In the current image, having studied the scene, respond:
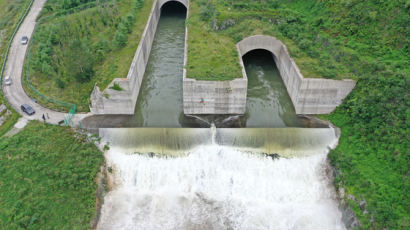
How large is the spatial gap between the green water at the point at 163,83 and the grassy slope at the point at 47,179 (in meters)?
6.75

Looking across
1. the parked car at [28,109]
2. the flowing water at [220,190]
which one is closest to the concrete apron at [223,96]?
the flowing water at [220,190]

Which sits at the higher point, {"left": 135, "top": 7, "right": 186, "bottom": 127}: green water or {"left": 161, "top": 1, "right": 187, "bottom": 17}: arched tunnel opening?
{"left": 161, "top": 1, "right": 187, "bottom": 17}: arched tunnel opening

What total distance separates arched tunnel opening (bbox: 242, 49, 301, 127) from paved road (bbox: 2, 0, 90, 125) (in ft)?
59.3

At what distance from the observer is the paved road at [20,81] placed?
2940 centimetres

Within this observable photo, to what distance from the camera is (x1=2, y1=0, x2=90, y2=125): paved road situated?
29.4 m

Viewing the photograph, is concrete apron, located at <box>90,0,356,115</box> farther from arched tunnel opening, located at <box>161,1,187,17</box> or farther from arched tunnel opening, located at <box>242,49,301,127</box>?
arched tunnel opening, located at <box>161,1,187,17</box>

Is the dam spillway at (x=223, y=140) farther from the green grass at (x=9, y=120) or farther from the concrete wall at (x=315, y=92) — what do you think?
the green grass at (x=9, y=120)

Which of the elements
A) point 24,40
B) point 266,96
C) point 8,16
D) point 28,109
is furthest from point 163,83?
point 8,16

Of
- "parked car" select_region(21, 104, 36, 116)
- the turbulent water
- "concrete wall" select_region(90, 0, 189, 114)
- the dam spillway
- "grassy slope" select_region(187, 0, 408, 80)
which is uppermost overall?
"grassy slope" select_region(187, 0, 408, 80)

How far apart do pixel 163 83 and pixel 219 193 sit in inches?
625

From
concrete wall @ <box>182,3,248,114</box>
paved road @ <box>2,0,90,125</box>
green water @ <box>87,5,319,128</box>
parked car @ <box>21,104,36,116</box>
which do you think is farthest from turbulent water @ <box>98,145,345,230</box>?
parked car @ <box>21,104,36,116</box>

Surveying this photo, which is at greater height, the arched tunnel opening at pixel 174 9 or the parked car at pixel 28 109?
the arched tunnel opening at pixel 174 9

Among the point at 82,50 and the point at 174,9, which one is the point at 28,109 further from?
the point at 174,9

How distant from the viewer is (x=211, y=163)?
26516 millimetres
